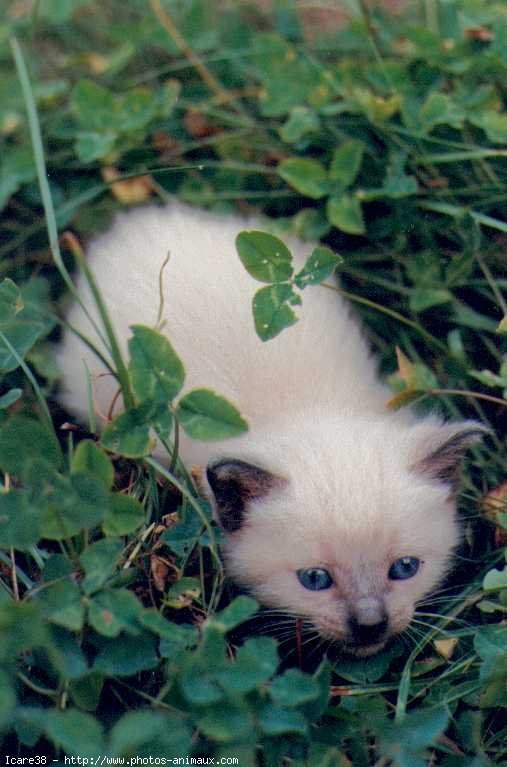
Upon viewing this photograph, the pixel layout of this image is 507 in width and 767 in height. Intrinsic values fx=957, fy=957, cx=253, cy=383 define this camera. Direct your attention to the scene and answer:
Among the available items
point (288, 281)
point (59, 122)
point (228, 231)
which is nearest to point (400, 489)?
point (288, 281)

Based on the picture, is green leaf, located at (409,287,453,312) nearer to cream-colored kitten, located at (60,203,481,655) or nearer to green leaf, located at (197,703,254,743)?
cream-colored kitten, located at (60,203,481,655)

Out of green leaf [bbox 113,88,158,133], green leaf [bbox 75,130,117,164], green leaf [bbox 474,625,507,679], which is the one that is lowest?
green leaf [bbox 474,625,507,679]

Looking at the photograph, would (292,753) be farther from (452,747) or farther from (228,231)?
(228,231)

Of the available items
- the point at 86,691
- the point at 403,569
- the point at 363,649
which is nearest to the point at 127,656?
the point at 86,691

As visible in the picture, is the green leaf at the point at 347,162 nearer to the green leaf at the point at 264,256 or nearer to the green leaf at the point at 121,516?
the green leaf at the point at 264,256

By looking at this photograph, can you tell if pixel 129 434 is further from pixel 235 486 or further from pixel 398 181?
pixel 398 181

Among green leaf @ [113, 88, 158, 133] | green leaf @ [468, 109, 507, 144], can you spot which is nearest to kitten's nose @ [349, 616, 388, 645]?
green leaf @ [468, 109, 507, 144]

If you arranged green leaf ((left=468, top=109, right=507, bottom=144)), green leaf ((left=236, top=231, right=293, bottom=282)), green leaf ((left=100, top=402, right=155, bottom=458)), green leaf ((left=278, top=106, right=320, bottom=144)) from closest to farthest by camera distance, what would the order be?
green leaf ((left=100, top=402, right=155, bottom=458)), green leaf ((left=236, top=231, right=293, bottom=282)), green leaf ((left=468, top=109, right=507, bottom=144)), green leaf ((left=278, top=106, right=320, bottom=144))
